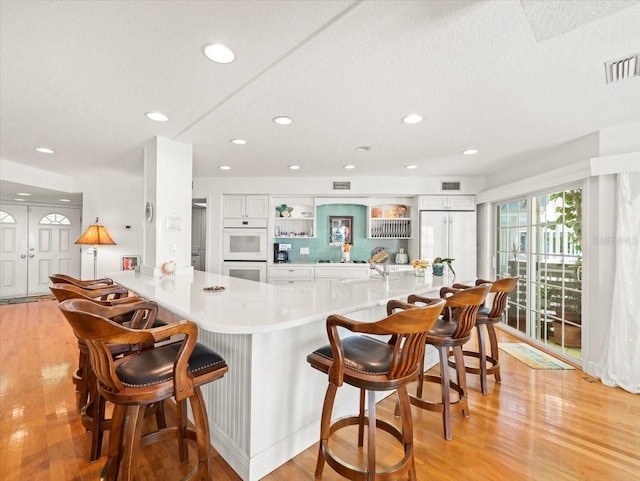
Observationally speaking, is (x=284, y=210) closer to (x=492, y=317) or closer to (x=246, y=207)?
(x=246, y=207)

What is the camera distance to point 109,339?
1.14 metres

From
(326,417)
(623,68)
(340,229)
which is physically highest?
(623,68)

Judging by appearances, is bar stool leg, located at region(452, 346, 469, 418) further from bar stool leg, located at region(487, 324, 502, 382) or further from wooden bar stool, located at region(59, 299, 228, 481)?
wooden bar stool, located at region(59, 299, 228, 481)

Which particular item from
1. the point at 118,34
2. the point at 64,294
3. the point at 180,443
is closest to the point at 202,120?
the point at 118,34

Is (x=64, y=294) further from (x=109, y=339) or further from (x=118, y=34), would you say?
(x=118, y=34)

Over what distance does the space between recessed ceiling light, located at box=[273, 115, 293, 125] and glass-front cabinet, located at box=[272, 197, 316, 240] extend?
2.71 metres

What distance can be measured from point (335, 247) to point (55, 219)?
6.68m

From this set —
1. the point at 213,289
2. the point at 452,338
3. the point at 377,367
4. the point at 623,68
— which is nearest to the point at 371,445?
the point at 377,367

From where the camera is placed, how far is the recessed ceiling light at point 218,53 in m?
1.74

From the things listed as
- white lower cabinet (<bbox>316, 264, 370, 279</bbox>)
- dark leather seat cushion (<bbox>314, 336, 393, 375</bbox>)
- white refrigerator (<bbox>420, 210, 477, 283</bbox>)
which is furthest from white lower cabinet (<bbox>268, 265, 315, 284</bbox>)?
dark leather seat cushion (<bbox>314, 336, 393, 375</bbox>)

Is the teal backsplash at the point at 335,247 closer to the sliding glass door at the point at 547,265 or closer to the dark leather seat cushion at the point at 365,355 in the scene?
the sliding glass door at the point at 547,265

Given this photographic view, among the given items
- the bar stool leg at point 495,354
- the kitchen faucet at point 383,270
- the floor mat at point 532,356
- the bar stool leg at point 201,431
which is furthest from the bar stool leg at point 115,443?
the floor mat at point 532,356

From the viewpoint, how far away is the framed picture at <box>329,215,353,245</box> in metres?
5.85

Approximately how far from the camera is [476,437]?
79.7 inches
